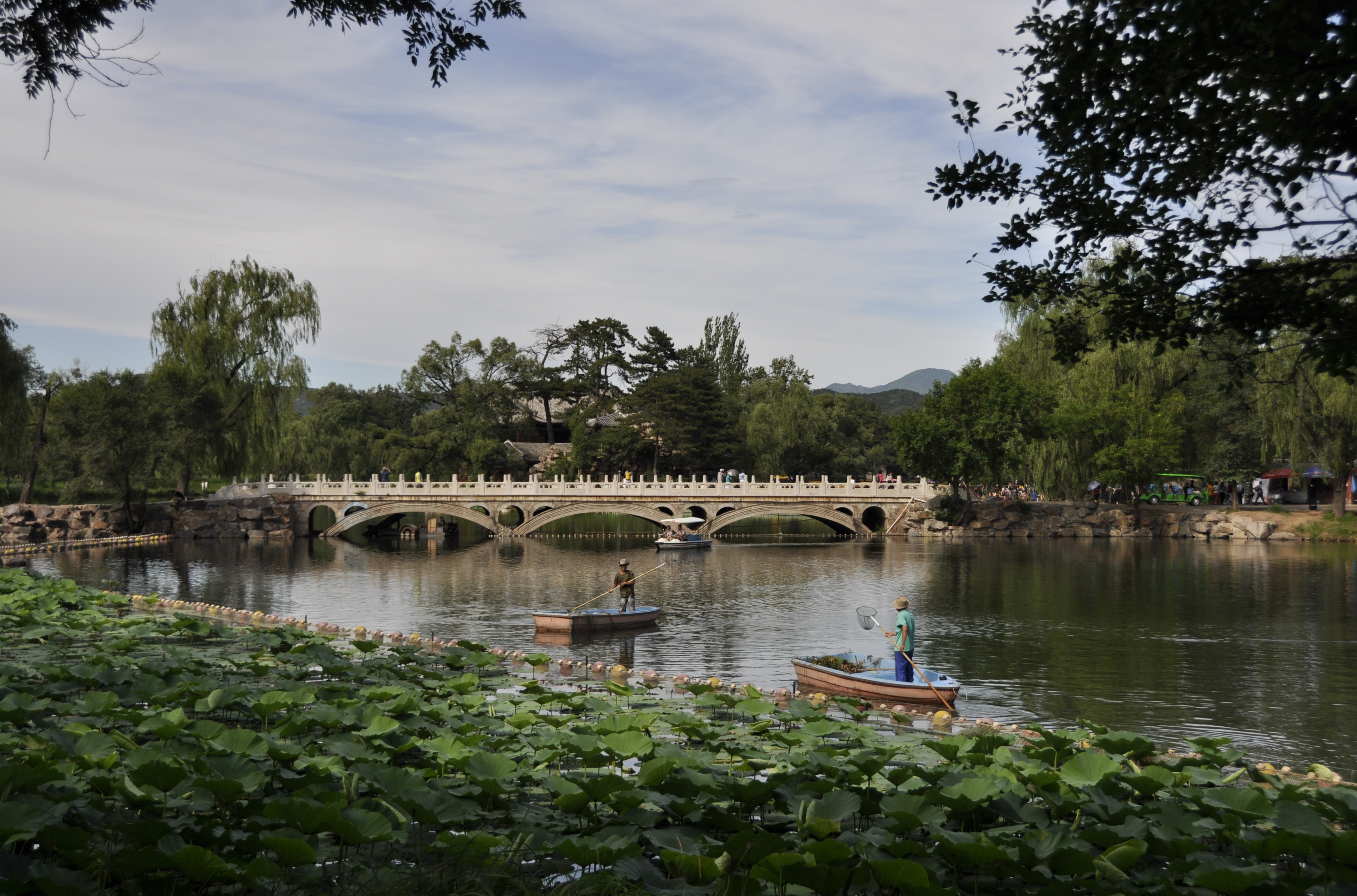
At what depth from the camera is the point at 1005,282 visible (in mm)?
8828

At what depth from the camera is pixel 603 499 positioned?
5438 cm

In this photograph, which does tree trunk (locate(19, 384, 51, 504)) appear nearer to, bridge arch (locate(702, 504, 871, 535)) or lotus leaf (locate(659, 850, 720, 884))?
bridge arch (locate(702, 504, 871, 535))

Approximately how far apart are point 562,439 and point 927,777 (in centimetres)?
7715

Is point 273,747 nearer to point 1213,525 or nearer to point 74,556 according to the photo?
point 74,556

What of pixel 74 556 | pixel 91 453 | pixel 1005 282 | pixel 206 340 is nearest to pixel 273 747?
pixel 1005 282

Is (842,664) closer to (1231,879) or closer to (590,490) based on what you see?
(1231,879)

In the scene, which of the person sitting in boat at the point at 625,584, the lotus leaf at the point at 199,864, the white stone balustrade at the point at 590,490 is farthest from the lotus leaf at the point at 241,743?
the white stone balustrade at the point at 590,490

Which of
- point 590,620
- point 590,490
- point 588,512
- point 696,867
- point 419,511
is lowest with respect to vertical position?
point 590,620

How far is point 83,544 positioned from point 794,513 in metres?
33.7

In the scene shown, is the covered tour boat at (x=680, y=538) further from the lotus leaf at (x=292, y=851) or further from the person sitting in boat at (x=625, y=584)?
the lotus leaf at (x=292, y=851)

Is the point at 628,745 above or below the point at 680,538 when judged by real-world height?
above

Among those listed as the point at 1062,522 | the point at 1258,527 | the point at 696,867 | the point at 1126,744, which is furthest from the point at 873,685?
the point at 1062,522

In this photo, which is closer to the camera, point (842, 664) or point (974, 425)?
point (842, 664)

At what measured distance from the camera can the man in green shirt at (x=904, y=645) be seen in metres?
14.7
